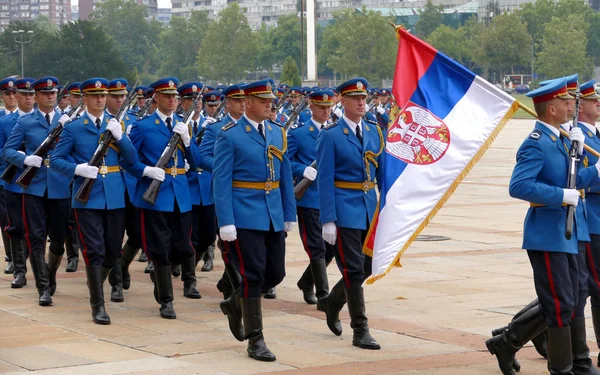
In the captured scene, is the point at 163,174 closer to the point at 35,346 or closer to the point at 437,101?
the point at 35,346

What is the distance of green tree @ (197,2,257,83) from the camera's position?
132 meters

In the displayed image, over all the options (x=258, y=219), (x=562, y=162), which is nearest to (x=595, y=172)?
(x=562, y=162)

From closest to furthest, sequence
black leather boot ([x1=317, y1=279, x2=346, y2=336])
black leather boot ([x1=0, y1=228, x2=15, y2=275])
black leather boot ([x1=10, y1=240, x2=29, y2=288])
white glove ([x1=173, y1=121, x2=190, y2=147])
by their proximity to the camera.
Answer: black leather boot ([x1=317, y1=279, x2=346, y2=336])
white glove ([x1=173, y1=121, x2=190, y2=147])
black leather boot ([x1=10, y1=240, x2=29, y2=288])
black leather boot ([x1=0, y1=228, x2=15, y2=275])

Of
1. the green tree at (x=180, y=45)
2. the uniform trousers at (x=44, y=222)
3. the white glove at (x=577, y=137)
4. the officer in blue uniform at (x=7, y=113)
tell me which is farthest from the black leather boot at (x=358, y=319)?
the green tree at (x=180, y=45)

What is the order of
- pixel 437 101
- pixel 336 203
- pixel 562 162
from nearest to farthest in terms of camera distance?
pixel 562 162, pixel 437 101, pixel 336 203

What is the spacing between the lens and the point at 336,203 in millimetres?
9086

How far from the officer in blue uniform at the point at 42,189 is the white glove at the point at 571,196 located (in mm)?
5491

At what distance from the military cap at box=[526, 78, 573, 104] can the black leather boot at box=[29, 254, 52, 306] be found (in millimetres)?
5152

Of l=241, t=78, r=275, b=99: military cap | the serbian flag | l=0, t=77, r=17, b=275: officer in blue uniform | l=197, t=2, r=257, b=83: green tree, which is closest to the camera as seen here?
the serbian flag

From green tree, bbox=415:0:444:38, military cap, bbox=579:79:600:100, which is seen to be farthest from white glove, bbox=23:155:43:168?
green tree, bbox=415:0:444:38

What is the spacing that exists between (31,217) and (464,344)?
464 centimetres

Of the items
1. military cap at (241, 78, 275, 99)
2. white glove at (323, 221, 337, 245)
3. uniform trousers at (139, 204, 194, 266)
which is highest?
military cap at (241, 78, 275, 99)

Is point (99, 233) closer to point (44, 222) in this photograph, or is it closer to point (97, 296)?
point (97, 296)

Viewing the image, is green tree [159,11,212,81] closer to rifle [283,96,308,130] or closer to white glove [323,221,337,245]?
rifle [283,96,308,130]
